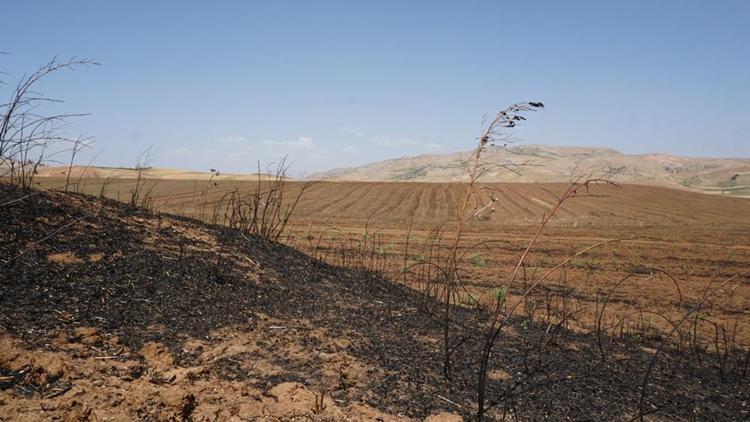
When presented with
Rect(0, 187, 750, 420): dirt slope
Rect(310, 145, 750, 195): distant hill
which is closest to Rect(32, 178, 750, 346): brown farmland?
Rect(0, 187, 750, 420): dirt slope

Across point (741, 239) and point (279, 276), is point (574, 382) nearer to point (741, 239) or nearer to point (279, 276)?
point (279, 276)

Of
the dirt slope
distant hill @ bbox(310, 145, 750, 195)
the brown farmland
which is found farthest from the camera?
distant hill @ bbox(310, 145, 750, 195)

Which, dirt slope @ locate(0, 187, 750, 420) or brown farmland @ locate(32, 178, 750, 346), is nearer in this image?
dirt slope @ locate(0, 187, 750, 420)

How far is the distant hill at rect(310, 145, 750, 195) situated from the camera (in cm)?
5631

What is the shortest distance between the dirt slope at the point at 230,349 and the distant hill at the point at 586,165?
54.0 inches

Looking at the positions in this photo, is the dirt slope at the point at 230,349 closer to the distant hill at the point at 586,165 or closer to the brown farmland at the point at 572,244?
the brown farmland at the point at 572,244

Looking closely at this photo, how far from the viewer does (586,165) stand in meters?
29.3

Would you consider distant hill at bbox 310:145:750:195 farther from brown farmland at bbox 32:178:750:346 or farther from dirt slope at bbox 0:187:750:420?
brown farmland at bbox 32:178:750:346

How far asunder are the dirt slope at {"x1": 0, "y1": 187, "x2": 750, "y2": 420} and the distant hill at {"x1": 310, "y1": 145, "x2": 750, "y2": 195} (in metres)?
1.37

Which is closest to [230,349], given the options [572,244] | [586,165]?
[572,244]

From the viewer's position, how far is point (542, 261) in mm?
11109

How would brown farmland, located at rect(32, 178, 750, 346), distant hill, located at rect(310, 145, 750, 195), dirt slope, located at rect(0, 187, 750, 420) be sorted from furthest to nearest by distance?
distant hill, located at rect(310, 145, 750, 195) < brown farmland, located at rect(32, 178, 750, 346) < dirt slope, located at rect(0, 187, 750, 420)

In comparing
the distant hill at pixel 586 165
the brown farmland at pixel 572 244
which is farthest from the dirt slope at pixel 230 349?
the distant hill at pixel 586 165

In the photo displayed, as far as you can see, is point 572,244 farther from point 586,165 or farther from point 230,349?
point 586,165
